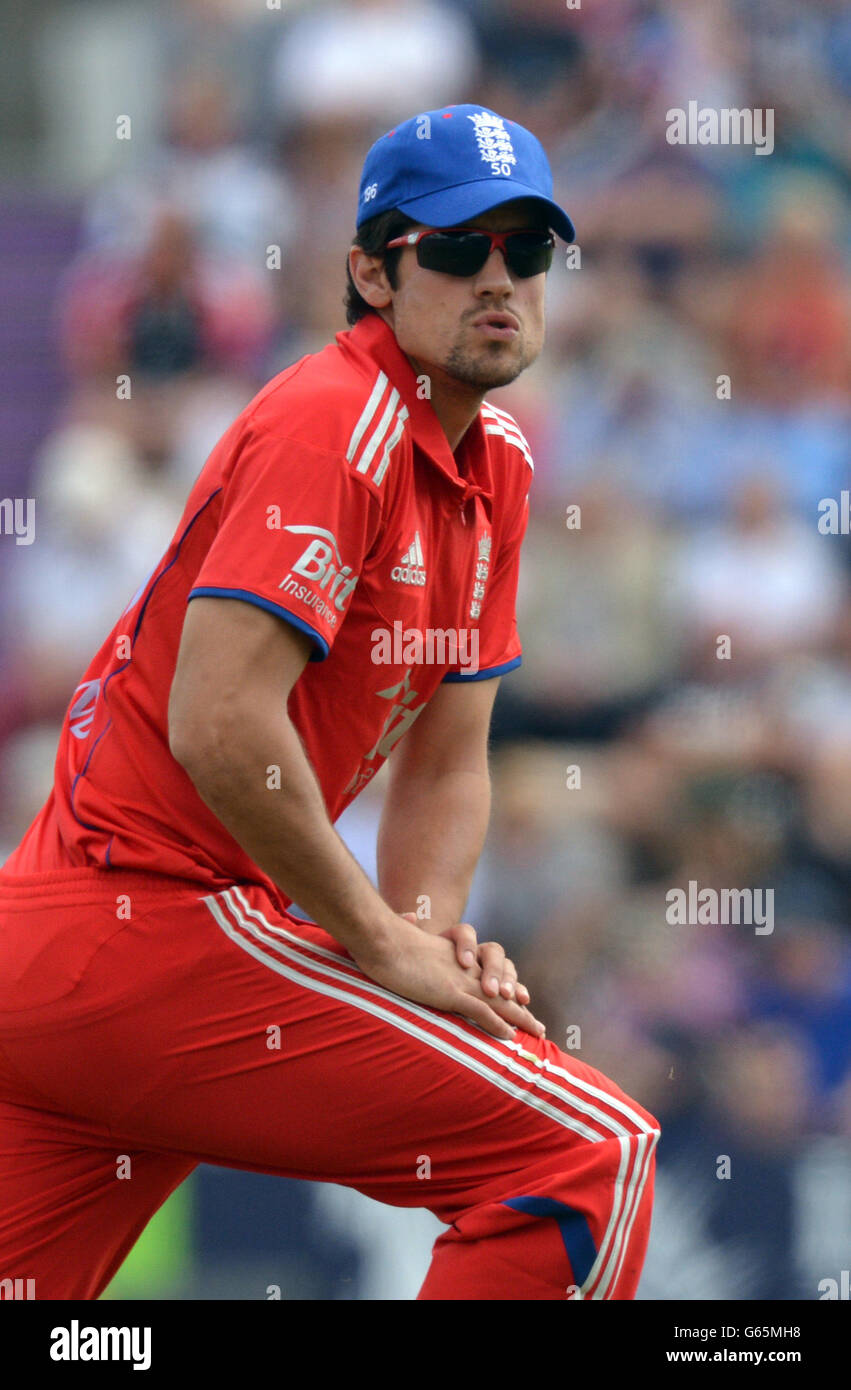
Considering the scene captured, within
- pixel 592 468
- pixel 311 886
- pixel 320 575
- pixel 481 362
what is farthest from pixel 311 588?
pixel 592 468

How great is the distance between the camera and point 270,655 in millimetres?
2402

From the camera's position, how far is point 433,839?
3.05m

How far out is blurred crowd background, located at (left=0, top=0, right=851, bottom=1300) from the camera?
4867 millimetres

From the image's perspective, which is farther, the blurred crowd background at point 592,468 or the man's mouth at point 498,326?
the blurred crowd background at point 592,468

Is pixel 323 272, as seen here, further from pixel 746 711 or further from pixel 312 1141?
pixel 312 1141

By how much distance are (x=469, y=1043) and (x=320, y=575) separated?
72 centimetres

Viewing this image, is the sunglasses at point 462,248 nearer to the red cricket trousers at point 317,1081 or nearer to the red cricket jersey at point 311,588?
the red cricket jersey at point 311,588

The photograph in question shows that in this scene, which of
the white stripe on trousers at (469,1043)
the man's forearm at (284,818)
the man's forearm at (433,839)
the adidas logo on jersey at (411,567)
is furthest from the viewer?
the man's forearm at (433,839)

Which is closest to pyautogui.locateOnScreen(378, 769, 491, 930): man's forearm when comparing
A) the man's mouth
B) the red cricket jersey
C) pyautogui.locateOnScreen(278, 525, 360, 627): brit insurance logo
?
the red cricket jersey

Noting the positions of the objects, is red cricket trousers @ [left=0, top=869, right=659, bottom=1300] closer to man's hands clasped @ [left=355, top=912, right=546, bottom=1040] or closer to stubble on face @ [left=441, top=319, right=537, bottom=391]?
man's hands clasped @ [left=355, top=912, right=546, bottom=1040]

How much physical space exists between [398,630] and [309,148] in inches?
158

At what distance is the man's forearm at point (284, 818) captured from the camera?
238cm

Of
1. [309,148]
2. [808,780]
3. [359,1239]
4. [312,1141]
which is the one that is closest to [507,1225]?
[312,1141]

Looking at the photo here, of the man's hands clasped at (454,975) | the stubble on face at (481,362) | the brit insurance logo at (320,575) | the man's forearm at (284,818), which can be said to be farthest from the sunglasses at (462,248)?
the man's hands clasped at (454,975)
